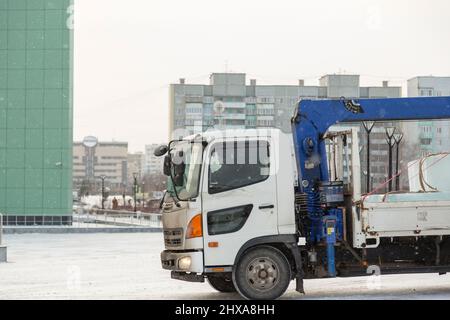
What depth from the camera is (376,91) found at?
88.2 metres

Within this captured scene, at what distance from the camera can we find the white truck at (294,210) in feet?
39.1

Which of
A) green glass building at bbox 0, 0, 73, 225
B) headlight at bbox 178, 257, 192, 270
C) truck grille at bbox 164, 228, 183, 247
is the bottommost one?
headlight at bbox 178, 257, 192, 270

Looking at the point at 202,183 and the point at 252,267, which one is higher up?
the point at 202,183

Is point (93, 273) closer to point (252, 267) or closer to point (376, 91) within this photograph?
point (252, 267)

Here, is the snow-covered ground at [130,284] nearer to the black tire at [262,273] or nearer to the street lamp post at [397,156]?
the black tire at [262,273]

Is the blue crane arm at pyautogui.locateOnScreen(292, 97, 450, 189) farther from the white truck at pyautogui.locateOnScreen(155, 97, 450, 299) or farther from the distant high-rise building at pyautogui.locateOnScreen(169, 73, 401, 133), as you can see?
the distant high-rise building at pyautogui.locateOnScreen(169, 73, 401, 133)

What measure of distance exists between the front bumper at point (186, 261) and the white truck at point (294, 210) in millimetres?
15

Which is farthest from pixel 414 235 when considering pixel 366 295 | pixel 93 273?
pixel 93 273

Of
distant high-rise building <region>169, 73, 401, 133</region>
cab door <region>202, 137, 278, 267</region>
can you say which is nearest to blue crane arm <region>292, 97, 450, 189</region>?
cab door <region>202, 137, 278, 267</region>

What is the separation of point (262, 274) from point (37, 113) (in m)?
34.8

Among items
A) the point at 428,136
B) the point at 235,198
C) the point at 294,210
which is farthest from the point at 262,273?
the point at 428,136

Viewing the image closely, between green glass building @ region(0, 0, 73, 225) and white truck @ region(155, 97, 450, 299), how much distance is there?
109ft

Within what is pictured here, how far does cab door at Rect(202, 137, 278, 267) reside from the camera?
11891 millimetres
